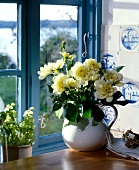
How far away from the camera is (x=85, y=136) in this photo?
2180 millimetres

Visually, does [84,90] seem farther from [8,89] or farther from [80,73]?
[8,89]

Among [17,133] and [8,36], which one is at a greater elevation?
[8,36]

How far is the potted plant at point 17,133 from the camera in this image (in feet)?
8.11

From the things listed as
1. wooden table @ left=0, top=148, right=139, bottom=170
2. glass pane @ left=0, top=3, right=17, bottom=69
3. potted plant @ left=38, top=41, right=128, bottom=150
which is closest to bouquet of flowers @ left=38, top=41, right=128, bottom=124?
potted plant @ left=38, top=41, right=128, bottom=150

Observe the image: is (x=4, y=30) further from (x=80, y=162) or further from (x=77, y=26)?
(x=80, y=162)

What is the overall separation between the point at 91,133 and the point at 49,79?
2.68 ft

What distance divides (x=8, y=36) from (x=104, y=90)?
0.84 metres

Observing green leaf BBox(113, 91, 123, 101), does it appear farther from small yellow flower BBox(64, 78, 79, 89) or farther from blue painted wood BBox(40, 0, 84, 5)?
blue painted wood BBox(40, 0, 84, 5)

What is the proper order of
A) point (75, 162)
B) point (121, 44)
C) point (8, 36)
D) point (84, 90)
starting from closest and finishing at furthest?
point (75, 162)
point (84, 90)
point (8, 36)
point (121, 44)

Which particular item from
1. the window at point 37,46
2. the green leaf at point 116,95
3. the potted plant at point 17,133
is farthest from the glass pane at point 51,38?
the green leaf at point 116,95

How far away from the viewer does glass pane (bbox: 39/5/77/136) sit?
2.86 metres

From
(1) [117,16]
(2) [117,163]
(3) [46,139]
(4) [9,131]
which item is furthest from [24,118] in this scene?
(1) [117,16]

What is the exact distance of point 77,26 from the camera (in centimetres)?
308

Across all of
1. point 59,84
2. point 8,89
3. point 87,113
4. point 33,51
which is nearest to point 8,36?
point 33,51
